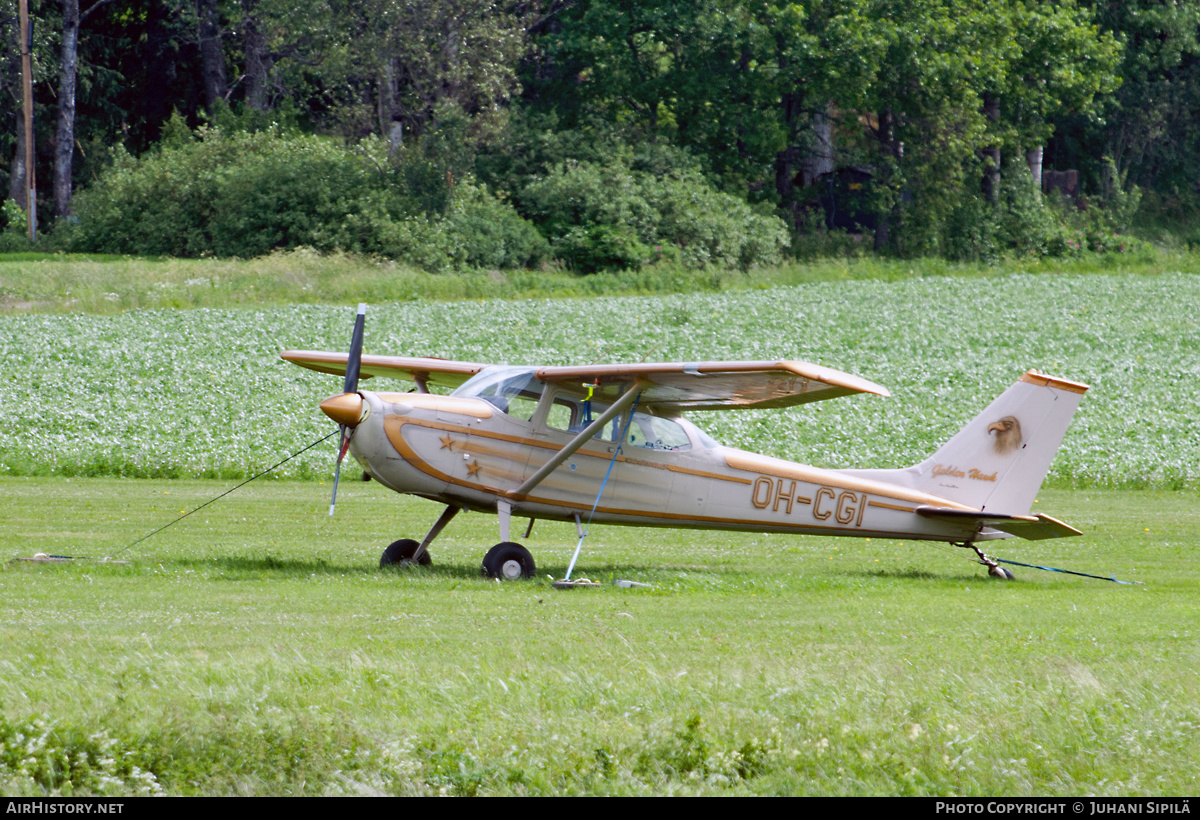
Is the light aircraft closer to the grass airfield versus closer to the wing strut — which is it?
the wing strut

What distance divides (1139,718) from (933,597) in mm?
5180

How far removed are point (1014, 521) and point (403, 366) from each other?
23.1ft

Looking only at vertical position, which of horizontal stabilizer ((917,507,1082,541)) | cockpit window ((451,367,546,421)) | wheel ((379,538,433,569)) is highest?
cockpit window ((451,367,546,421))

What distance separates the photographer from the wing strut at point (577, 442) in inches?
500

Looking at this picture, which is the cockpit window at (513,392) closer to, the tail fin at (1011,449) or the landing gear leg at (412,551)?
the landing gear leg at (412,551)

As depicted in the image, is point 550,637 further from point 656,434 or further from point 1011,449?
point 1011,449

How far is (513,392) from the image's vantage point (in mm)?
13305

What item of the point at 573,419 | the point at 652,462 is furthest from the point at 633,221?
the point at 573,419

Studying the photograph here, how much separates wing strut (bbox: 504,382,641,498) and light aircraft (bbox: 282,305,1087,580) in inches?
0.6

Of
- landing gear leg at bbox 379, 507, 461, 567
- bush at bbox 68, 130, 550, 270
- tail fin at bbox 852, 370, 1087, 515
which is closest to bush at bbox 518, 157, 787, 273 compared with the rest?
bush at bbox 68, 130, 550, 270

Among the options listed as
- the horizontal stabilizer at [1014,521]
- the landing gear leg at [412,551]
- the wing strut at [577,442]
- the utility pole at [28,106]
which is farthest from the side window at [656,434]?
the utility pole at [28,106]

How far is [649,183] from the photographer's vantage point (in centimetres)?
5772

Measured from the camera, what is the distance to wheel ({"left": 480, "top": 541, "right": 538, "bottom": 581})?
12742 mm

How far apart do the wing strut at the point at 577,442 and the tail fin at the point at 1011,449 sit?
11.2 feet
